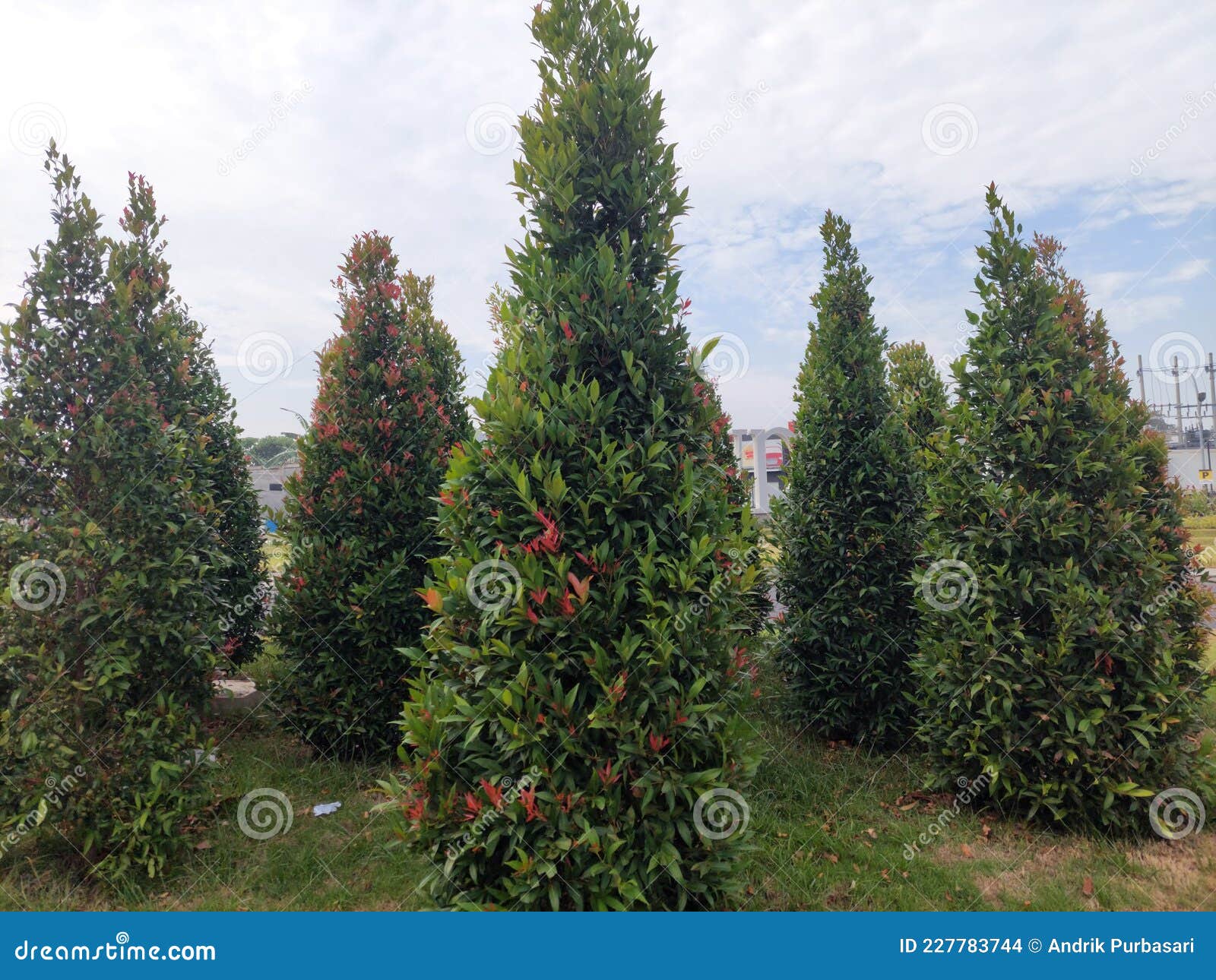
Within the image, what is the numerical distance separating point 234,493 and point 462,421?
3.76 m

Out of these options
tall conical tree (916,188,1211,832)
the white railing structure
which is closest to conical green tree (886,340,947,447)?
tall conical tree (916,188,1211,832)

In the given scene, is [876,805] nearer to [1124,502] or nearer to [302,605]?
[1124,502]

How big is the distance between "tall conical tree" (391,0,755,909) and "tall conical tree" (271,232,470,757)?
10.6 feet
